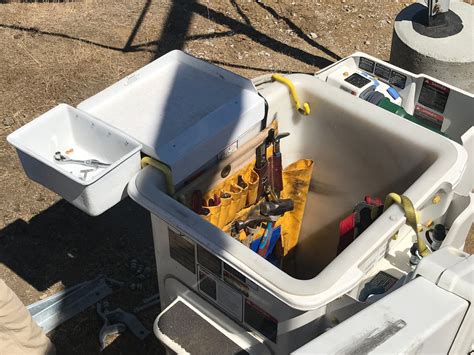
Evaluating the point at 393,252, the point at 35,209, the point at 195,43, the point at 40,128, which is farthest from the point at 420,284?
the point at 195,43

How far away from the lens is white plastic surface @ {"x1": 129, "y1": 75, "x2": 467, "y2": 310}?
1.80m

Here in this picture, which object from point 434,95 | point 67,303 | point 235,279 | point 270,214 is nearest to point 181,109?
point 270,214

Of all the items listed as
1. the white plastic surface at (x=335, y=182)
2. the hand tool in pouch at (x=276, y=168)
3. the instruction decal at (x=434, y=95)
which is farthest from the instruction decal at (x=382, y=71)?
the hand tool in pouch at (x=276, y=168)

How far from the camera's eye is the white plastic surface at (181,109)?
2.16 meters

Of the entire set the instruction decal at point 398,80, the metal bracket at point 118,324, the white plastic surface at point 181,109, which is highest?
the white plastic surface at point 181,109

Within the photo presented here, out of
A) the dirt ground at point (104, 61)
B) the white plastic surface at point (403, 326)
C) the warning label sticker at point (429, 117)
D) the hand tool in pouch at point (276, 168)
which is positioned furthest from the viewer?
the dirt ground at point (104, 61)

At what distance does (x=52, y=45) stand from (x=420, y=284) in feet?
13.5

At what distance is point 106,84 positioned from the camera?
15.1 feet

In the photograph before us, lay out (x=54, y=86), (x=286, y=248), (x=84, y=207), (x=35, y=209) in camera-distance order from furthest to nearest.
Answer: (x=54, y=86) → (x=35, y=209) → (x=286, y=248) → (x=84, y=207)

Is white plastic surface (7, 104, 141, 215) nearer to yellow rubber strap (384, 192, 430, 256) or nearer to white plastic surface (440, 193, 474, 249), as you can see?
yellow rubber strap (384, 192, 430, 256)

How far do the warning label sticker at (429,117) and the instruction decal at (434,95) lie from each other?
3 centimetres

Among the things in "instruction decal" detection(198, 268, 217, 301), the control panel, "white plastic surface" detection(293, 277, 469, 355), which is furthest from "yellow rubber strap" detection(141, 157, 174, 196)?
the control panel

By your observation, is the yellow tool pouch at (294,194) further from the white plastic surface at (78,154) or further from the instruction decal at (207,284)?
the white plastic surface at (78,154)

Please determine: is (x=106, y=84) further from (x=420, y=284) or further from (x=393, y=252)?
(x=420, y=284)
